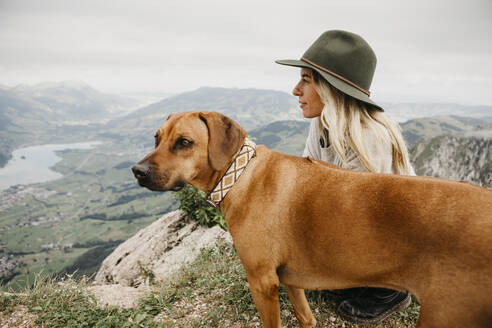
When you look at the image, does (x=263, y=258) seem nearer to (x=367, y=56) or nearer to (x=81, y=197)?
(x=367, y=56)

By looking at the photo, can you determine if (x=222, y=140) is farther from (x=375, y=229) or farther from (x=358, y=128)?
(x=358, y=128)

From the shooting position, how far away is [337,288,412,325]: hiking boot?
395 centimetres

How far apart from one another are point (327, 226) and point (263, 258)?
2.55 ft

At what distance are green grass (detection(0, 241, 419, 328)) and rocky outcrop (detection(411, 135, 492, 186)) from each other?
101 m

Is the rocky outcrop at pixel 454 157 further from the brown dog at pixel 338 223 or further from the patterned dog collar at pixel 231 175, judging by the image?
the patterned dog collar at pixel 231 175

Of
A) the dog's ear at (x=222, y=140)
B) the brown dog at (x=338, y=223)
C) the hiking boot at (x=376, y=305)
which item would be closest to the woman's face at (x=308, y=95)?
the brown dog at (x=338, y=223)

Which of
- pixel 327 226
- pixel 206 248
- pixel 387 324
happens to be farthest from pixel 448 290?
pixel 206 248

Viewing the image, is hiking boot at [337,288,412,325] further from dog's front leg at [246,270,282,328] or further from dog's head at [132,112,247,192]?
dog's head at [132,112,247,192]

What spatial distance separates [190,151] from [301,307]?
269 cm

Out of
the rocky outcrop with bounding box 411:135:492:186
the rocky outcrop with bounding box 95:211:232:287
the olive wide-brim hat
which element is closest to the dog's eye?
the olive wide-brim hat

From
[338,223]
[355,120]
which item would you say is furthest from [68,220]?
[338,223]

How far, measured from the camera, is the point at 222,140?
302 cm

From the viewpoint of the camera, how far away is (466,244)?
1.92m

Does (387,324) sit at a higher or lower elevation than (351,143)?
lower
